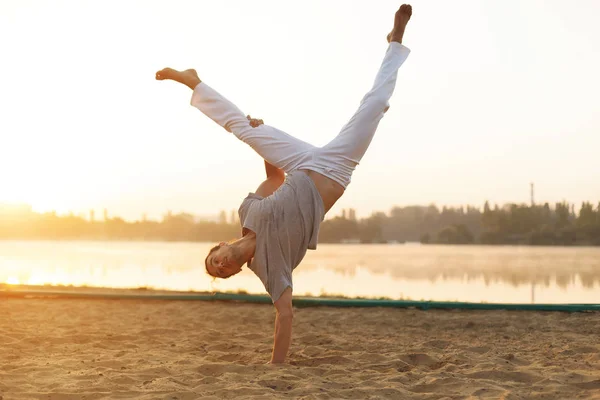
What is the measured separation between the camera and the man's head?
4.11 meters

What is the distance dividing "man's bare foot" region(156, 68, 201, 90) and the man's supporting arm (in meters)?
1.55

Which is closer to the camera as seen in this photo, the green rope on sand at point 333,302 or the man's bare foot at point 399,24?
the man's bare foot at point 399,24

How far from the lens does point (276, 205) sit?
420 cm

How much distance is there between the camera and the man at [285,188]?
13.7ft

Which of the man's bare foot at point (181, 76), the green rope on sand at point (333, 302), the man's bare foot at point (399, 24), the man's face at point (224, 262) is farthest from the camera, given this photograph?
the green rope on sand at point (333, 302)

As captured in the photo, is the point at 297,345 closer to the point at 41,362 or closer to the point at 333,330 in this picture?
the point at 333,330

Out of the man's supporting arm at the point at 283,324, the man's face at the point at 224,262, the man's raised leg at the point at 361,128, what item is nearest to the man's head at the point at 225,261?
the man's face at the point at 224,262

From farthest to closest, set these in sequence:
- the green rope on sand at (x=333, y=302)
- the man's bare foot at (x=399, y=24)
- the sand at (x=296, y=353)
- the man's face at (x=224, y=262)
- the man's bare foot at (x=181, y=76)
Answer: the green rope on sand at (x=333, y=302) → the man's bare foot at (x=399, y=24) → the man's bare foot at (x=181, y=76) → the man's face at (x=224, y=262) → the sand at (x=296, y=353)

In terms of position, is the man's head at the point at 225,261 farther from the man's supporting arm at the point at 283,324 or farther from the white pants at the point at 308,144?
the white pants at the point at 308,144

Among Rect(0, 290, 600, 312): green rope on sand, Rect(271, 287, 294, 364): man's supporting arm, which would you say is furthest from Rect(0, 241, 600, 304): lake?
Rect(271, 287, 294, 364): man's supporting arm

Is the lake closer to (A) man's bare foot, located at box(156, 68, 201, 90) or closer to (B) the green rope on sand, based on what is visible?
(B) the green rope on sand

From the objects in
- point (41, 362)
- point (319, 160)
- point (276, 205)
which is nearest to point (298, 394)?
point (276, 205)

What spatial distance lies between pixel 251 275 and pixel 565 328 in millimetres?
10320

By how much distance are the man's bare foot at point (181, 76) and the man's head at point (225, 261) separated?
1.14 metres
